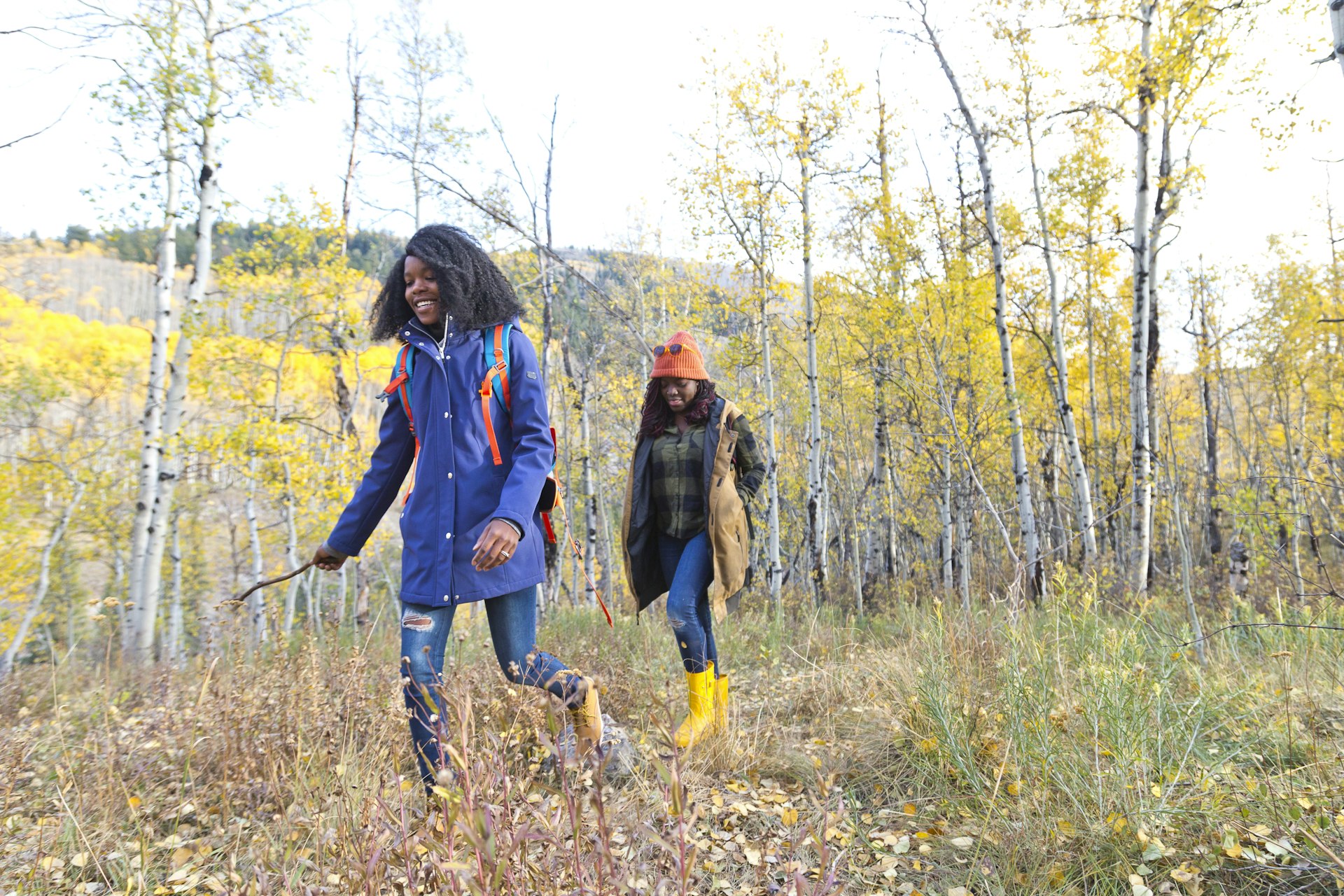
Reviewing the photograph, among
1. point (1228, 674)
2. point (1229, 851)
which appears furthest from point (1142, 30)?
point (1229, 851)

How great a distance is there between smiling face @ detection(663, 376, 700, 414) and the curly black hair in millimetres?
1072

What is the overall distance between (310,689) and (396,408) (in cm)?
136

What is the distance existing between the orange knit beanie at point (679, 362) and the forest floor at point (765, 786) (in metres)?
1.61

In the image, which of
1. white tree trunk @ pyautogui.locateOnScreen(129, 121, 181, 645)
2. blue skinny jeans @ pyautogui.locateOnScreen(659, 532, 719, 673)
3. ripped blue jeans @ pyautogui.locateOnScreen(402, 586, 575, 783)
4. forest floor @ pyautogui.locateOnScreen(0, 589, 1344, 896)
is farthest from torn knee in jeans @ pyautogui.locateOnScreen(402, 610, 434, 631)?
white tree trunk @ pyautogui.locateOnScreen(129, 121, 181, 645)

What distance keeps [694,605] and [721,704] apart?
52 cm

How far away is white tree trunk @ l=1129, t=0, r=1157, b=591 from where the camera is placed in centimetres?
673

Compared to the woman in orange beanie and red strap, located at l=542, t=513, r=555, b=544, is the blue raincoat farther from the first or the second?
the woman in orange beanie

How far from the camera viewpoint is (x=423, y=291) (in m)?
2.40

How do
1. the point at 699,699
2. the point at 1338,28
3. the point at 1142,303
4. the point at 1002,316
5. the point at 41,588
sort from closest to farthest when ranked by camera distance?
the point at 1338,28
the point at 699,699
the point at 1142,303
the point at 1002,316
the point at 41,588

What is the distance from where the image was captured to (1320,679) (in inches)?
129

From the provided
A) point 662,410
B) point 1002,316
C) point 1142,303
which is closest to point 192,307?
point 662,410

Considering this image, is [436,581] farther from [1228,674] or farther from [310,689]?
[1228,674]

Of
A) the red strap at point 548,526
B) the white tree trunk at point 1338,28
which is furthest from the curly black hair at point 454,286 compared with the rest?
the white tree trunk at point 1338,28

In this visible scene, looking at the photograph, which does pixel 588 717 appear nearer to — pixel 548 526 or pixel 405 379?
pixel 548 526
